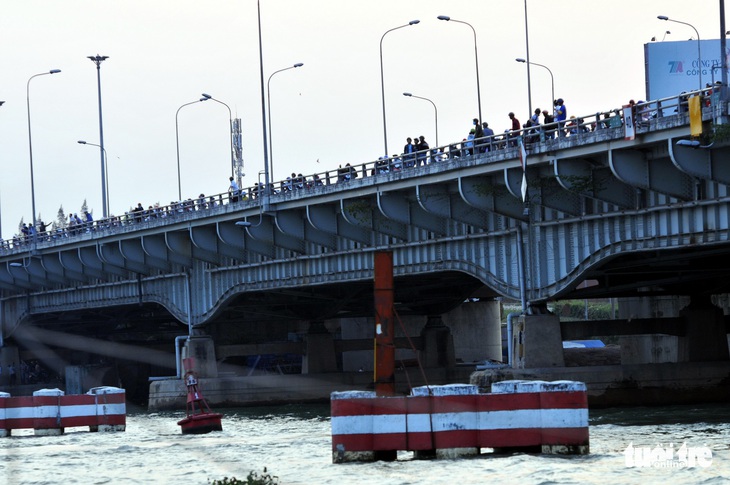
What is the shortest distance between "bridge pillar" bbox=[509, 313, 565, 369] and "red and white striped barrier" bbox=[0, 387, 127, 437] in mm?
15458

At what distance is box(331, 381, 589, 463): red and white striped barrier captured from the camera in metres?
28.8

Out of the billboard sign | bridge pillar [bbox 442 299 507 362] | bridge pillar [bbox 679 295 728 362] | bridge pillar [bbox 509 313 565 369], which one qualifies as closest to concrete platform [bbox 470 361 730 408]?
bridge pillar [bbox 509 313 565 369]

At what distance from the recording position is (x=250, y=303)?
3228 inches

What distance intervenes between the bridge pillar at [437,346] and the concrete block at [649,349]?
33.4 feet

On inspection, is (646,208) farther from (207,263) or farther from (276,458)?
(207,263)

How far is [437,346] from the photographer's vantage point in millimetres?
85375

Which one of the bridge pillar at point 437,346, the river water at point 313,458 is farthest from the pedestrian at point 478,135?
the bridge pillar at point 437,346

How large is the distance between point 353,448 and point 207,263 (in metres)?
49.8

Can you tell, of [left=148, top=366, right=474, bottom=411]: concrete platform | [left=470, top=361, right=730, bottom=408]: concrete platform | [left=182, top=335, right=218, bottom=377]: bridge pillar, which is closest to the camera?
[left=470, top=361, right=730, bottom=408]: concrete platform

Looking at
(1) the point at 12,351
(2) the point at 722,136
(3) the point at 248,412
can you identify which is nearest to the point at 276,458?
(2) the point at 722,136

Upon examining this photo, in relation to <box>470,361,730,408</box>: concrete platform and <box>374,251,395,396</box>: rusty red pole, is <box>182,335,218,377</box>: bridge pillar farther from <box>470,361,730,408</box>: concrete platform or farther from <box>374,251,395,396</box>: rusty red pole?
<box>374,251,395,396</box>: rusty red pole

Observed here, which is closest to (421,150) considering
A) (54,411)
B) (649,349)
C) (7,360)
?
(54,411)

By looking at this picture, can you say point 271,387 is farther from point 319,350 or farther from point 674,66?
point 674,66

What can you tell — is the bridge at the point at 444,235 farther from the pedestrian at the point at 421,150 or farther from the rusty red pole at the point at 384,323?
the rusty red pole at the point at 384,323
